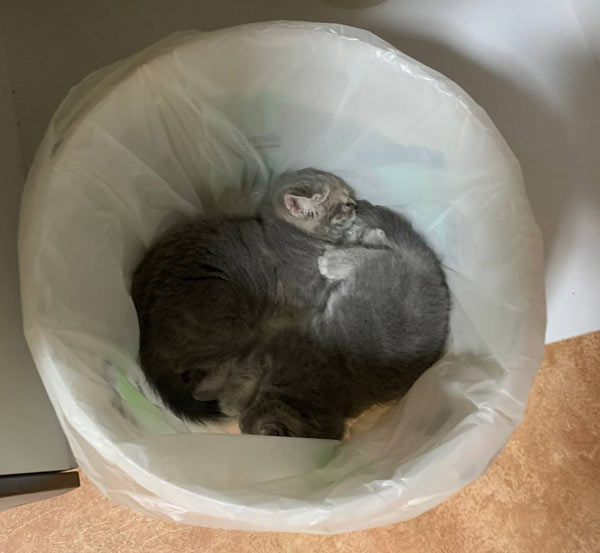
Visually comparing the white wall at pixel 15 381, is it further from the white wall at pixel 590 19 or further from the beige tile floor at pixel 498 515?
the white wall at pixel 590 19

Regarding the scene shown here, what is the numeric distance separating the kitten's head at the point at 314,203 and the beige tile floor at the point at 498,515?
47cm

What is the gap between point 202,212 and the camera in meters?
1.00

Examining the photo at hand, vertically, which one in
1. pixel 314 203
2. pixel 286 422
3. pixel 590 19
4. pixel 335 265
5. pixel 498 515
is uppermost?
pixel 590 19

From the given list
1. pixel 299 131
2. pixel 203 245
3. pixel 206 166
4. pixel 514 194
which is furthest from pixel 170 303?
pixel 514 194

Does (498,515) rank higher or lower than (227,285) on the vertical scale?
lower

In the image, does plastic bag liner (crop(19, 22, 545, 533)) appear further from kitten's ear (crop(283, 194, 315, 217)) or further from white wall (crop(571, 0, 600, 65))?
white wall (crop(571, 0, 600, 65))

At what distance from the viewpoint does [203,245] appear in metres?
0.92

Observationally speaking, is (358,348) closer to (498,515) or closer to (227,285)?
(227,285)

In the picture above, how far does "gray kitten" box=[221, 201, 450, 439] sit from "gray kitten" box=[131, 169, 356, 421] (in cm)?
4

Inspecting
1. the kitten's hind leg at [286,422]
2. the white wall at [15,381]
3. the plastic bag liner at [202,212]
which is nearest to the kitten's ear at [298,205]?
the plastic bag liner at [202,212]

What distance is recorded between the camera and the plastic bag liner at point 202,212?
66 cm

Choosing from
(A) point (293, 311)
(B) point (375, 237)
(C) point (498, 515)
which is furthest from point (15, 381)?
(C) point (498, 515)

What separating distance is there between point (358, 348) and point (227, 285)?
0.23 metres

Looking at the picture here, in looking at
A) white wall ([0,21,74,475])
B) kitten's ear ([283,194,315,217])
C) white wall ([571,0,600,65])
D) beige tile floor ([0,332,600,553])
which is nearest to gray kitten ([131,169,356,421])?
kitten's ear ([283,194,315,217])
